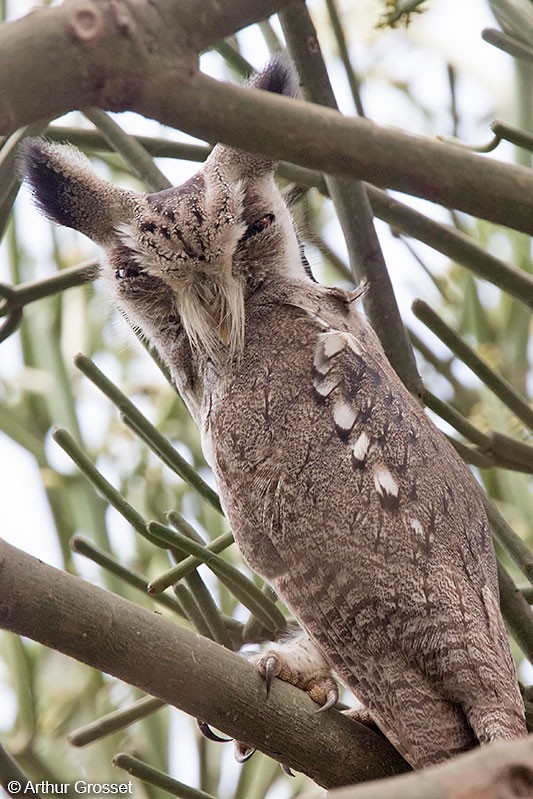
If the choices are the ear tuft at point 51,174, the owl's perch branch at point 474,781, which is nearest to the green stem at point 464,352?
the ear tuft at point 51,174

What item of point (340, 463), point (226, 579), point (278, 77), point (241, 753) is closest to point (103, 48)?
point (226, 579)

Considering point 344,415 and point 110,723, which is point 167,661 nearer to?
point 110,723

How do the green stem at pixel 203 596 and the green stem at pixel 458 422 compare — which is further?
the green stem at pixel 458 422

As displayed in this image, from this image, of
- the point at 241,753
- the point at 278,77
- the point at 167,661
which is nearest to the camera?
the point at 167,661

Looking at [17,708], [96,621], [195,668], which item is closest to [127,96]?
[96,621]

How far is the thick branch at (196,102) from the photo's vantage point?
38.3 inches

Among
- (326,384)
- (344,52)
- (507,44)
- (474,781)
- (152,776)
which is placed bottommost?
(474,781)

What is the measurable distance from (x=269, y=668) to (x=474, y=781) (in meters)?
0.97

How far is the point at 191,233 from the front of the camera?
2.20 metres

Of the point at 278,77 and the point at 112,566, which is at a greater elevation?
the point at 278,77

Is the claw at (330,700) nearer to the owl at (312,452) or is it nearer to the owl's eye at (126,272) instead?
the owl at (312,452)

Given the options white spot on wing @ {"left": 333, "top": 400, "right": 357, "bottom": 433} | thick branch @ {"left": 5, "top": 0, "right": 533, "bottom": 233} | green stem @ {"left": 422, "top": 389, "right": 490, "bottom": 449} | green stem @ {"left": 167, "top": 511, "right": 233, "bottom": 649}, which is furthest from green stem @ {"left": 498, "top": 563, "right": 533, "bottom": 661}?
thick branch @ {"left": 5, "top": 0, "right": 533, "bottom": 233}

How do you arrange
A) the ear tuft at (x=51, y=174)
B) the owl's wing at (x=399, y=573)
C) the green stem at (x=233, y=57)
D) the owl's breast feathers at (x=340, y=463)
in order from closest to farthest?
1. the owl's wing at (x=399, y=573)
2. the owl's breast feathers at (x=340, y=463)
3. the green stem at (x=233, y=57)
4. the ear tuft at (x=51, y=174)

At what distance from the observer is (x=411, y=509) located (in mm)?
1969
